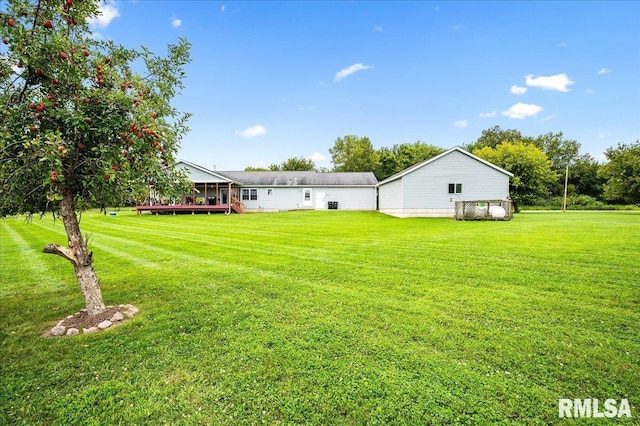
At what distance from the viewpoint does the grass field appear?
106 inches

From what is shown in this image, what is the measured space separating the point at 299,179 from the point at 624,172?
36930 millimetres

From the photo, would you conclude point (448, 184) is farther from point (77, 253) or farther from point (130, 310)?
point (77, 253)

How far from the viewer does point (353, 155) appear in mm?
57906

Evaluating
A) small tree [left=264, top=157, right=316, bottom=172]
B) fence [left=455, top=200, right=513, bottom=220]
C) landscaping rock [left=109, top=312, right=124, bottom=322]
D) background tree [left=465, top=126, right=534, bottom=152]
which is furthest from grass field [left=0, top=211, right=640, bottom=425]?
background tree [left=465, top=126, right=534, bottom=152]

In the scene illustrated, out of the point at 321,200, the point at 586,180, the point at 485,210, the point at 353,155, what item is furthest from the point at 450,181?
the point at 586,180

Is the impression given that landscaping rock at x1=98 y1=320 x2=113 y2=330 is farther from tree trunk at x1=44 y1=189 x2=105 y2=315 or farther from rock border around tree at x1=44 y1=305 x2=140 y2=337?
tree trunk at x1=44 y1=189 x2=105 y2=315

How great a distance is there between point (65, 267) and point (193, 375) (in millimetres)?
7871

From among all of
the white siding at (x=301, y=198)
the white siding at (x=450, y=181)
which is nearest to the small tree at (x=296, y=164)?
the white siding at (x=301, y=198)

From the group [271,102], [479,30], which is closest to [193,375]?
[479,30]

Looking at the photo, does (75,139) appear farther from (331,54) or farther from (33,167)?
(331,54)

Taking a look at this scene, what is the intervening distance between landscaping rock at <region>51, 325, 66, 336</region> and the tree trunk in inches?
14.1

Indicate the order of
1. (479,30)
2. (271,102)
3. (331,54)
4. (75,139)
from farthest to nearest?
(271,102) → (331,54) → (479,30) → (75,139)

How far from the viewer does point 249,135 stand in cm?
5031

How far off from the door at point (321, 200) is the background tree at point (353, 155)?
866 inches
